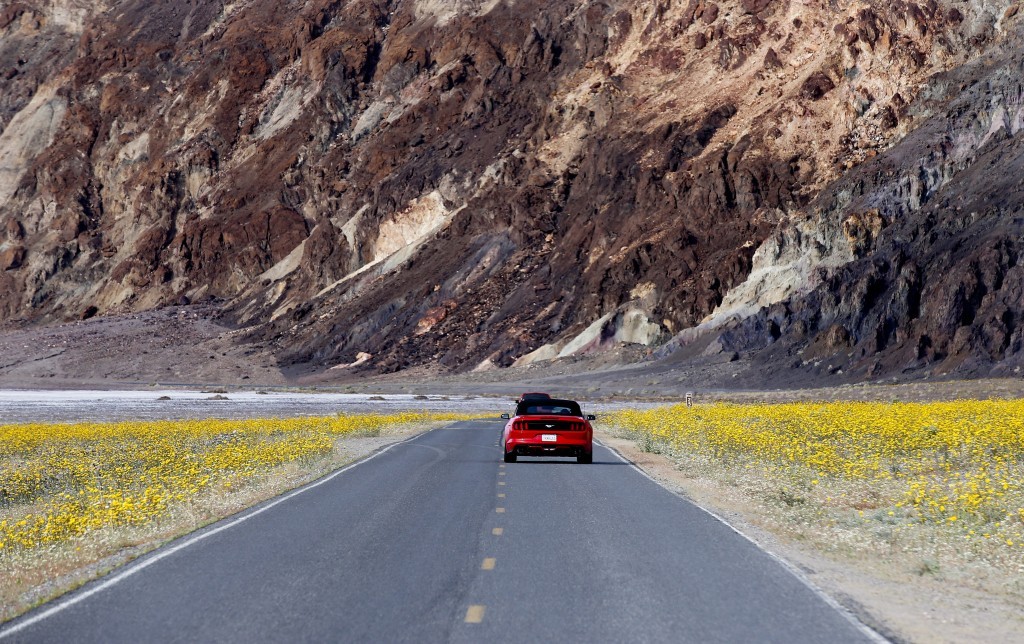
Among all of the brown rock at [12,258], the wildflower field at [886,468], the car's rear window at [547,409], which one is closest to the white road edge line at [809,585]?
the wildflower field at [886,468]

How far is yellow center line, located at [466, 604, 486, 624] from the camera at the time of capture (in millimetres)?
8259

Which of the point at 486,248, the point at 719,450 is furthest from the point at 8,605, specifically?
the point at 486,248

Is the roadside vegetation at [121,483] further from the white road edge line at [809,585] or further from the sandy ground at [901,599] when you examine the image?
the sandy ground at [901,599]

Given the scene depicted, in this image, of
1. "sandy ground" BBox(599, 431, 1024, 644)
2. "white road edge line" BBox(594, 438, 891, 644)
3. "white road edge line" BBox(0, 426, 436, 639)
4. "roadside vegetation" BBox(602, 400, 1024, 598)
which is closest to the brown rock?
"roadside vegetation" BBox(602, 400, 1024, 598)

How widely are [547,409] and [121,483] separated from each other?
30.8ft

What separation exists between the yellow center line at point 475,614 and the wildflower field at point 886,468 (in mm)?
5182

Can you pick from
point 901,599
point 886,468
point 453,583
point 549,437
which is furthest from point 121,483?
point 901,599

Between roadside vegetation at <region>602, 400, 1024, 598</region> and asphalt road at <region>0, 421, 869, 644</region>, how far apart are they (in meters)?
1.60

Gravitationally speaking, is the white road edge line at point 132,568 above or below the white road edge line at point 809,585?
above

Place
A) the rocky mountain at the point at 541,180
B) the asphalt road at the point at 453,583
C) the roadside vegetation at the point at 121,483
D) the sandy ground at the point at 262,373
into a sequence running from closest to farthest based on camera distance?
the asphalt road at the point at 453,583 → the roadside vegetation at the point at 121,483 → the sandy ground at the point at 262,373 → the rocky mountain at the point at 541,180

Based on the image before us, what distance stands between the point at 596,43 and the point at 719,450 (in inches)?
4524

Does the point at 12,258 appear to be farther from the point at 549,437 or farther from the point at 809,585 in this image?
the point at 809,585

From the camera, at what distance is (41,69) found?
194 metres

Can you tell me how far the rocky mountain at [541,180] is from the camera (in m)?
86.2
